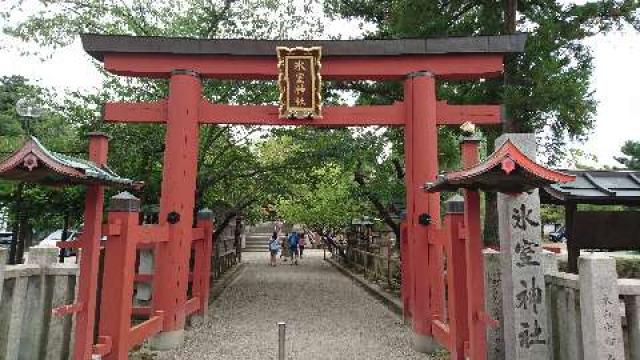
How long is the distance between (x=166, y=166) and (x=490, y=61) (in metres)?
6.42

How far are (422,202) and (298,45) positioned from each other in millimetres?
3779

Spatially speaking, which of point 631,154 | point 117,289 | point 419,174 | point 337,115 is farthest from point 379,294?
point 631,154

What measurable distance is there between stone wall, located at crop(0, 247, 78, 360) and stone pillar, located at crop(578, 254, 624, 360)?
18.3 feet

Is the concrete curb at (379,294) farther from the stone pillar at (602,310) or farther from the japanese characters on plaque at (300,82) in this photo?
the stone pillar at (602,310)

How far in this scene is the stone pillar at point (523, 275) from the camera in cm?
560

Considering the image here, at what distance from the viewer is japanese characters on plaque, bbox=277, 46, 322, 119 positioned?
28.9 ft

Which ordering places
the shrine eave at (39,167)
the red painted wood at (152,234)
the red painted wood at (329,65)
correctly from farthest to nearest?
the red painted wood at (329,65), the red painted wood at (152,234), the shrine eave at (39,167)

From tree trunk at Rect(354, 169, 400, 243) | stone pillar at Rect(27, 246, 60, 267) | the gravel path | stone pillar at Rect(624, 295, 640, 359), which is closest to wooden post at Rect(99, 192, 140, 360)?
stone pillar at Rect(27, 246, 60, 267)

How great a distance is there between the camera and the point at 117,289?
5.96 meters

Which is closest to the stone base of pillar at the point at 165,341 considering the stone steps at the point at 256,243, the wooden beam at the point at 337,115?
the wooden beam at the point at 337,115

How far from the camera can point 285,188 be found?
13625mm

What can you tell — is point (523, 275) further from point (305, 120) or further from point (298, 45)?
point (298, 45)

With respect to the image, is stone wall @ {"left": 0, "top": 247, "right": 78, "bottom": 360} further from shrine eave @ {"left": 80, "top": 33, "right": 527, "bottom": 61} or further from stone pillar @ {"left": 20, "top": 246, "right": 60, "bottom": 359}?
shrine eave @ {"left": 80, "top": 33, "right": 527, "bottom": 61}

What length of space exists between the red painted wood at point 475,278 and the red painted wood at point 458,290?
0.46 m
